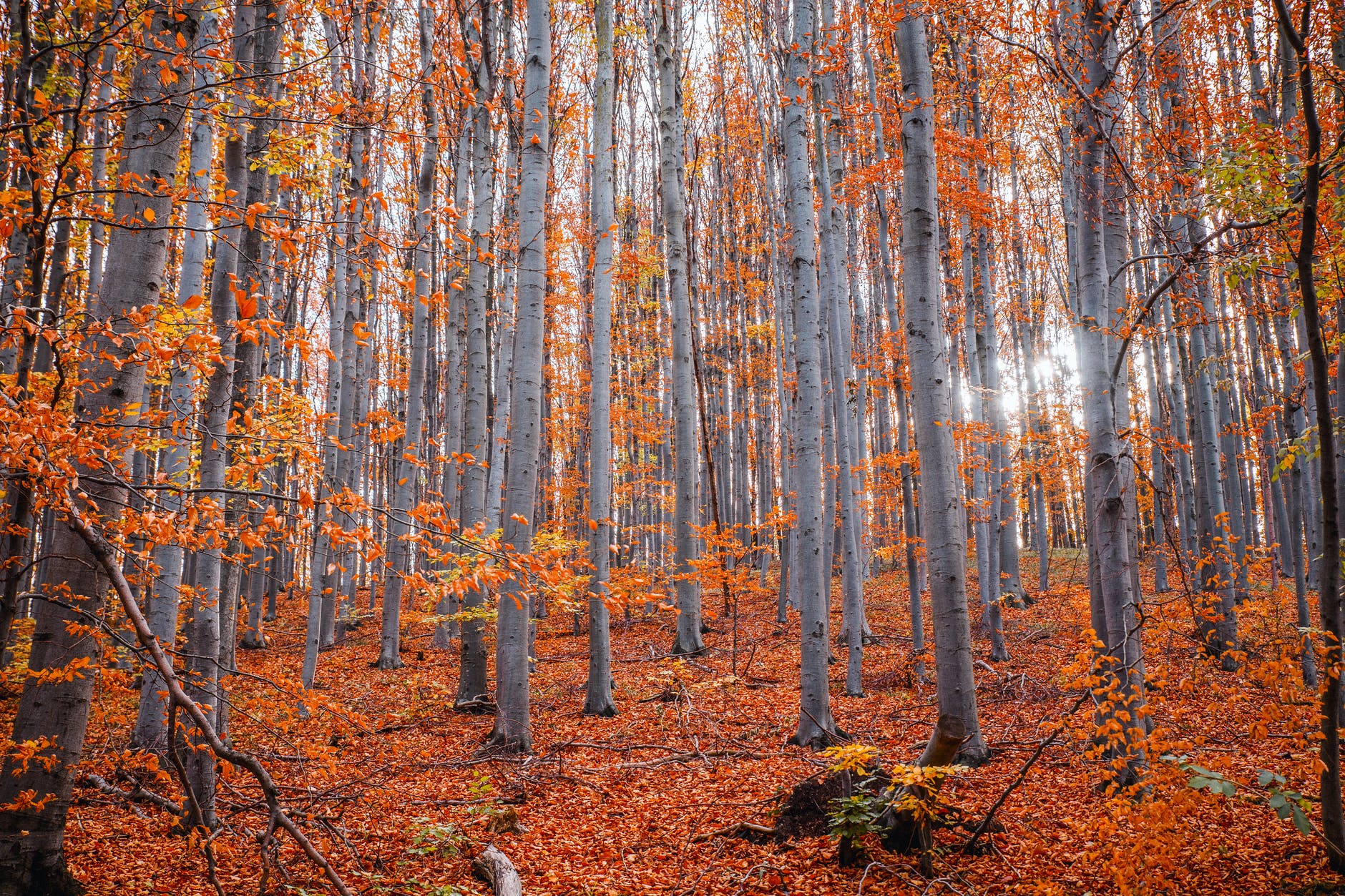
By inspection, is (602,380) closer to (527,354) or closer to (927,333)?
(527,354)

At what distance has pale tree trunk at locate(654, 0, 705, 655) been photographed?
10.3 m

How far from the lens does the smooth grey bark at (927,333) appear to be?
4.61 m

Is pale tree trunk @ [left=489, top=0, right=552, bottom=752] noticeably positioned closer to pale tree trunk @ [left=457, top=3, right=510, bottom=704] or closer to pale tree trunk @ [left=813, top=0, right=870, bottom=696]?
pale tree trunk @ [left=457, top=3, right=510, bottom=704]

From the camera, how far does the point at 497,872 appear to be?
3.98 m

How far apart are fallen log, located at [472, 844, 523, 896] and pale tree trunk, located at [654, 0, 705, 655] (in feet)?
20.0

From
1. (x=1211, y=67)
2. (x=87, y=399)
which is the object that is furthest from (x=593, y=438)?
(x=1211, y=67)

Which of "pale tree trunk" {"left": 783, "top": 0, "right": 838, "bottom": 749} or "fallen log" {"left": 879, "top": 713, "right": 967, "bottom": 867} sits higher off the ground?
"pale tree trunk" {"left": 783, "top": 0, "right": 838, "bottom": 749}

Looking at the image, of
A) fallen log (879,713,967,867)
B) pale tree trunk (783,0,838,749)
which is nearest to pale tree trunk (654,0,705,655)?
pale tree trunk (783,0,838,749)

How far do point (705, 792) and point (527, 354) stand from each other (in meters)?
4.27

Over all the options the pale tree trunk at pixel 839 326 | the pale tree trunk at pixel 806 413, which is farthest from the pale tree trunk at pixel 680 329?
the pale tree trunk at pixel 806 413

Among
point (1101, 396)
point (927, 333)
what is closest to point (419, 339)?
point (927, 333)

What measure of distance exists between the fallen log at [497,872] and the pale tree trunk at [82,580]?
2.09 meters

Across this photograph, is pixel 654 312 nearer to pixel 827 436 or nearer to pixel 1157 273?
pixel 827 436

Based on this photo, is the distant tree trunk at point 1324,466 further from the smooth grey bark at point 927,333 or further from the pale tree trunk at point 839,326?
the pale tree trunk at point 839,326
